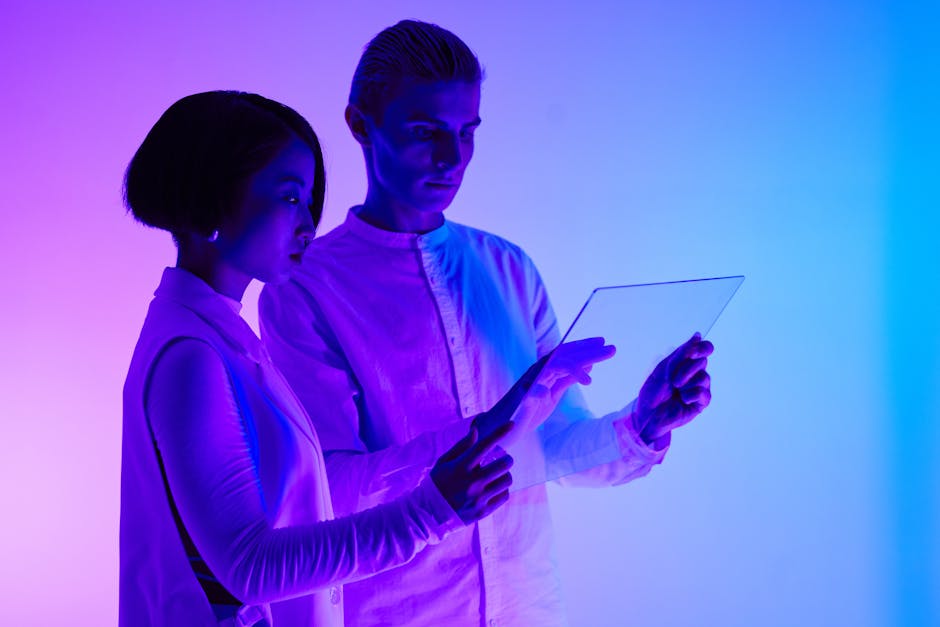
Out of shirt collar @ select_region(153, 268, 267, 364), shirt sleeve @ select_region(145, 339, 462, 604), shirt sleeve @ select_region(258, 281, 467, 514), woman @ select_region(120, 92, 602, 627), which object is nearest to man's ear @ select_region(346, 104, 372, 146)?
shirt sleeve @ select_region(258, 281, 467, 514)

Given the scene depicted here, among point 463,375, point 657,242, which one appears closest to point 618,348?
point 463,375

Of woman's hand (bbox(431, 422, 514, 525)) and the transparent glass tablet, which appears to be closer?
woman's hand (bbox(431, 422, 514, 525))

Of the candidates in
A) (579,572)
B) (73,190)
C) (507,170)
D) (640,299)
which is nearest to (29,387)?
(73,190)

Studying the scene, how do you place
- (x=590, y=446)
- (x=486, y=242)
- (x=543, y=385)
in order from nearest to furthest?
1. (x=543, y=385)
2. (x=590, y=446)
3. (x=486, y=242)

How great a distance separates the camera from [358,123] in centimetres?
141

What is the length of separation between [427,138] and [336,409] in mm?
428

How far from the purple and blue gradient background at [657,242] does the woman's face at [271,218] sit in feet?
4.73

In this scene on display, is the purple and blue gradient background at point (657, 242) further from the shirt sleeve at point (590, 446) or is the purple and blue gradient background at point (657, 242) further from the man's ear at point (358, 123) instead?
the shirt sleeve at point (590, 446)

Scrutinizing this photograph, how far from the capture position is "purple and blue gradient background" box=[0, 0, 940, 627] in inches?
94.3

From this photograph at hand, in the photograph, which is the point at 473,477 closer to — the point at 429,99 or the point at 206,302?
the point at 206,302

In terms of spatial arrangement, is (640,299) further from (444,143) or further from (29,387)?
(29,387)

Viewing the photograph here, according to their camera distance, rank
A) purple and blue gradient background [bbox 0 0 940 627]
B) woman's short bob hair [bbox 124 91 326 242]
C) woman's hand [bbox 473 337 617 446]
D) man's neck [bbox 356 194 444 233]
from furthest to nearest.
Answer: purple and blue gradient background [bbox 0 0 940 627] < man's neck [bbox 356 194 444 233] < woman's hand [bbox 473 337 617 446] < woman's short bob hair [bbox 124 91 326 242]

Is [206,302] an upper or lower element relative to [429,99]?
lower

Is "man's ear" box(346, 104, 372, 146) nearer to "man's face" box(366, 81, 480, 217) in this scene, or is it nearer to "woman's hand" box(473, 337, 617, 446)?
"man's face" box(366, 81, 480, 217)
